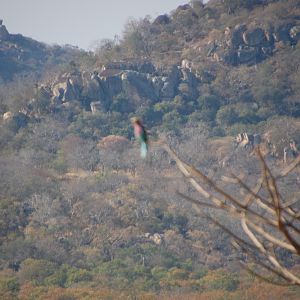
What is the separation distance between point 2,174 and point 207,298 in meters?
11.9

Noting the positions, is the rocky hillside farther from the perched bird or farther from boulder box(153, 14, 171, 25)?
the perched bird

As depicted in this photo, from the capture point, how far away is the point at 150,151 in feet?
87.9

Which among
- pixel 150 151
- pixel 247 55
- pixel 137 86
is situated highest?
pixel 247 55

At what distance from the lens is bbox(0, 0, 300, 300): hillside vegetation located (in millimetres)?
16750

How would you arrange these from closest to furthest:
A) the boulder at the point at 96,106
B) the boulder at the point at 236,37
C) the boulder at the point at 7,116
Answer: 1. the boulder at the point at 7,116
2. the boulder at the point at 96,106
3. the boulder at the point at 236,37

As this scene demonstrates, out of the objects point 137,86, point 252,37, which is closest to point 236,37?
point 252,37

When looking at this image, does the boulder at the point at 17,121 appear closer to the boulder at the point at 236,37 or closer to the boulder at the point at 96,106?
the boulder at the point at 96,106

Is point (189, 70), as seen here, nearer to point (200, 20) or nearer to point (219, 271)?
point (200, 20)

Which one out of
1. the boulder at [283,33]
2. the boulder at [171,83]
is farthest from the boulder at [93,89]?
the boulder at [283,33]

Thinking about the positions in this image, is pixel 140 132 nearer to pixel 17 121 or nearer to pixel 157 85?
pixel 17 121

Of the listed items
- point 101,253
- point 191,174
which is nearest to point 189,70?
point 101,253

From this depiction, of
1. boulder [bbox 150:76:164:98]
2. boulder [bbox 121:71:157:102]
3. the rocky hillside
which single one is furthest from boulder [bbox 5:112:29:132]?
the rocky hillside

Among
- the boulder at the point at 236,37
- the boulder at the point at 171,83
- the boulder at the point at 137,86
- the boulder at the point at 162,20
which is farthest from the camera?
the boulder at the point at 162,20

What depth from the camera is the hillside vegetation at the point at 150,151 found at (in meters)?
16.8
